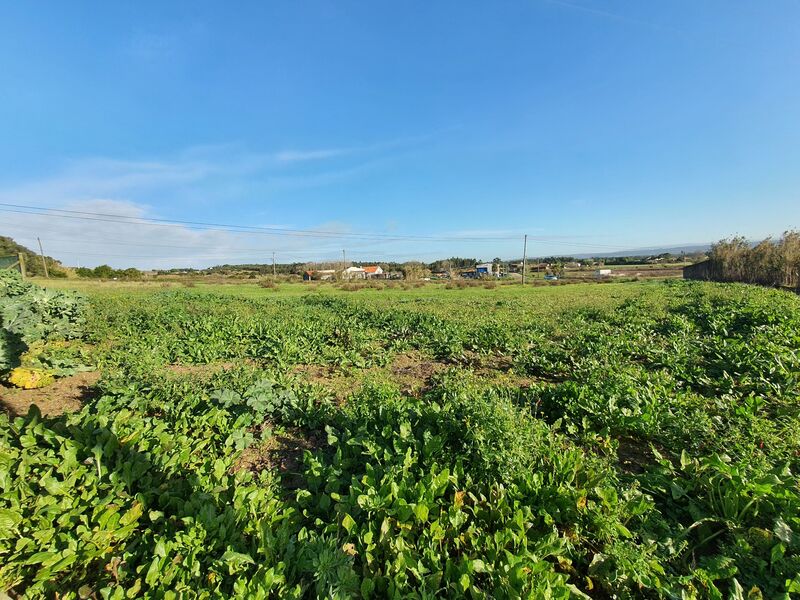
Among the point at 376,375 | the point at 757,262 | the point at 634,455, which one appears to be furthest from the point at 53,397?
the point at 757,262

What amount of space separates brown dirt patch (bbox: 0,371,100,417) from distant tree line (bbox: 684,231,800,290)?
145 feet

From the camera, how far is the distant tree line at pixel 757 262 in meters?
28.7

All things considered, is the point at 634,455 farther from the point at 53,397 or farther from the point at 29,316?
the point at 29,316

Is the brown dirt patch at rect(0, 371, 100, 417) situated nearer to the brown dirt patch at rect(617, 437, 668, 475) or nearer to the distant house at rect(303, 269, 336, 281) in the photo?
the brown dirt patch at rect(617, 437, 668, 475)

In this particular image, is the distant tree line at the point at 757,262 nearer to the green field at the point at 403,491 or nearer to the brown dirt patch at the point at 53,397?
the green field at the point at 403,491

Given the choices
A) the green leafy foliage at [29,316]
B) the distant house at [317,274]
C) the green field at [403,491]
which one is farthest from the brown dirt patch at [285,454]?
the distant house at [317,274]

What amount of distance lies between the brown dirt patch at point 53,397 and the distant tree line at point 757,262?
44.1 m

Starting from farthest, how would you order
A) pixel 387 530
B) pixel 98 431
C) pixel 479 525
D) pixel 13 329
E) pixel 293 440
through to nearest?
pixel 13 329 < pixel 293 440 < pixel 98 431 < pixel 479 525 < pixel 387 530

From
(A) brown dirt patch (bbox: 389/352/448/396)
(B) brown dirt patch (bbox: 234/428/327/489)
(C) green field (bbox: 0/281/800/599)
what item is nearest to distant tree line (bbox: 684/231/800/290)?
(C) green field (bbox: 0/281/800/599)

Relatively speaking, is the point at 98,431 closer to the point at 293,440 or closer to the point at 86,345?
the point at 293,440

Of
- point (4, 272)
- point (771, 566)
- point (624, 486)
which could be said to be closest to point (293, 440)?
point (624, 486)

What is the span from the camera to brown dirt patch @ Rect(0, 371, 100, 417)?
4891 mm

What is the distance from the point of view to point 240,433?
391cm

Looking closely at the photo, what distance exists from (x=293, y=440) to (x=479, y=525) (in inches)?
98.0
